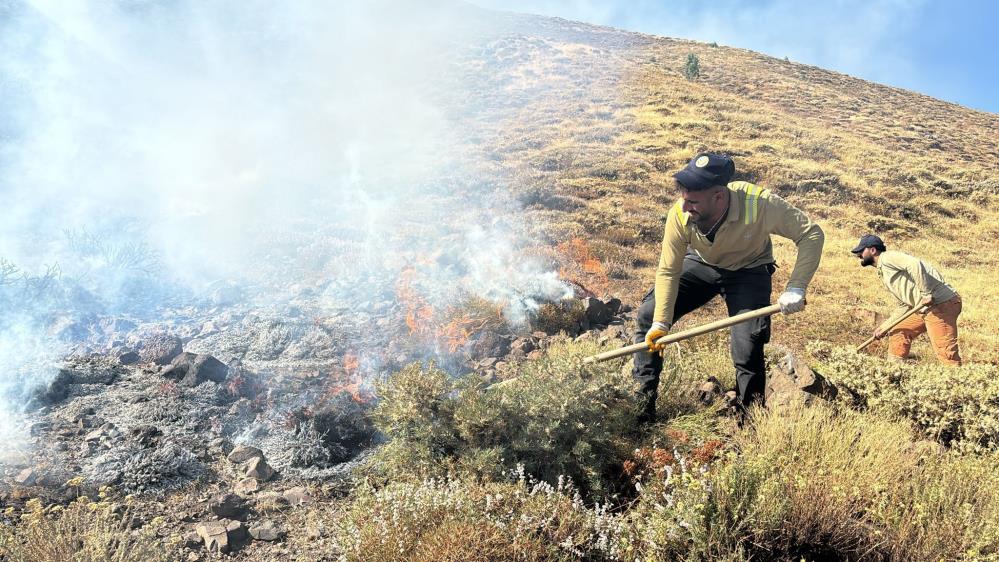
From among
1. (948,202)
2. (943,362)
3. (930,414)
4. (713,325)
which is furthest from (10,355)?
→ (948,202)

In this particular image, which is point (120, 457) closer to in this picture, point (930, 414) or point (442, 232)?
point (930, 414)

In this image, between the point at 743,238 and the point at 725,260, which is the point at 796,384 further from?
the point at 743,238

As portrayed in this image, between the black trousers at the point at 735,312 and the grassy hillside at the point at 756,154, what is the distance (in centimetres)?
453

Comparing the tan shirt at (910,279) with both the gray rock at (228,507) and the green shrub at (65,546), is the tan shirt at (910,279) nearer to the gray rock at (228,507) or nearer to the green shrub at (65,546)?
the gray rock at (228,507)

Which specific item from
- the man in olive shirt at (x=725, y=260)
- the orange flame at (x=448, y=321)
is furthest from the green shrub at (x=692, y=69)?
the man in olive shirt at (x=725, y=260)

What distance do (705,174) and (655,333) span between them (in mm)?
1118

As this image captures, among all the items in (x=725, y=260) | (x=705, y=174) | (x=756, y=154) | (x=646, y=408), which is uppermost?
(x=756, y=154)

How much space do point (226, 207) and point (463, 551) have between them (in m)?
13.6

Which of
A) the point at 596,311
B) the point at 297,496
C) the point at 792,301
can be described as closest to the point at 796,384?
the point at 792,301

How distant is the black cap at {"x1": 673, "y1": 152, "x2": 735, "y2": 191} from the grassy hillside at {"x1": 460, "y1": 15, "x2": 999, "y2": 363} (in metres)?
5.45

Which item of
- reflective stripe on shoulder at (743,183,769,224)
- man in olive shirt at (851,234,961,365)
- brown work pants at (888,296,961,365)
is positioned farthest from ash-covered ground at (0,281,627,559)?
brown work pants at (888,296,961,365)

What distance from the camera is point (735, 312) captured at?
3.86 meters

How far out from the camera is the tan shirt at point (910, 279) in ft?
18.7

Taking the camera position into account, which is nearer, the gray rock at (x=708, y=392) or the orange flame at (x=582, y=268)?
the gray rock at (x=708, y=392)
